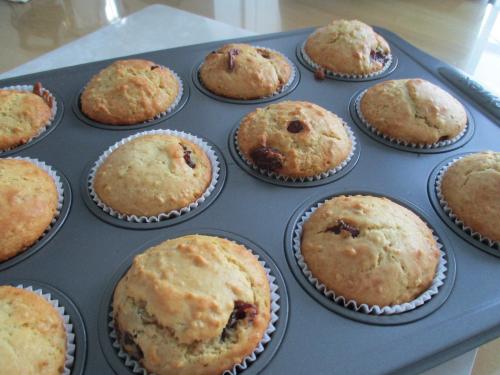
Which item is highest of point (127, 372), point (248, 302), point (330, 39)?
point (330, 39)

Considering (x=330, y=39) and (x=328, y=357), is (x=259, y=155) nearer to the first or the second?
(x=328, y=357)

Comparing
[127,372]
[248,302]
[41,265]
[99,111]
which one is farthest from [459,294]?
[99,111]

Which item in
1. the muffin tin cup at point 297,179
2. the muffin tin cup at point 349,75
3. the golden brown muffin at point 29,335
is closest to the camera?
the golden brown muffin at point 29,335

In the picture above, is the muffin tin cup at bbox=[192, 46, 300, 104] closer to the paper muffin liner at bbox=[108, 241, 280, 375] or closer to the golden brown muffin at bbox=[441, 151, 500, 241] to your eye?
the golden brown muffin at bbox=[441, 151, 500, 241]

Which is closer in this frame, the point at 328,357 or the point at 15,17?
the point at 328,357

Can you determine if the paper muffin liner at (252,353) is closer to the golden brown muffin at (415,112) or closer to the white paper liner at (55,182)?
the white paper liner at (55,182)

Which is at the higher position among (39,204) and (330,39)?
(330,39)

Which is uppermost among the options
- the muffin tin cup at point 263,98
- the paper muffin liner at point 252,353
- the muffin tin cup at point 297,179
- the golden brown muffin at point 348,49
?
the golden brown muffin at point 348,49

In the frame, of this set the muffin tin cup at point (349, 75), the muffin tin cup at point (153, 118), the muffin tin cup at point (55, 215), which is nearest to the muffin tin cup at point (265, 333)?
A: the muffin tin cup at point (55, 215)

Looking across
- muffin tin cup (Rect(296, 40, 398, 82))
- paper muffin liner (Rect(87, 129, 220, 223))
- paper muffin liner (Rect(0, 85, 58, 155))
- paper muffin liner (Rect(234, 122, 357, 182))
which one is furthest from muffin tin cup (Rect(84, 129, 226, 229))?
muffin tin cup (Rect(296, 40, 398, 82))
